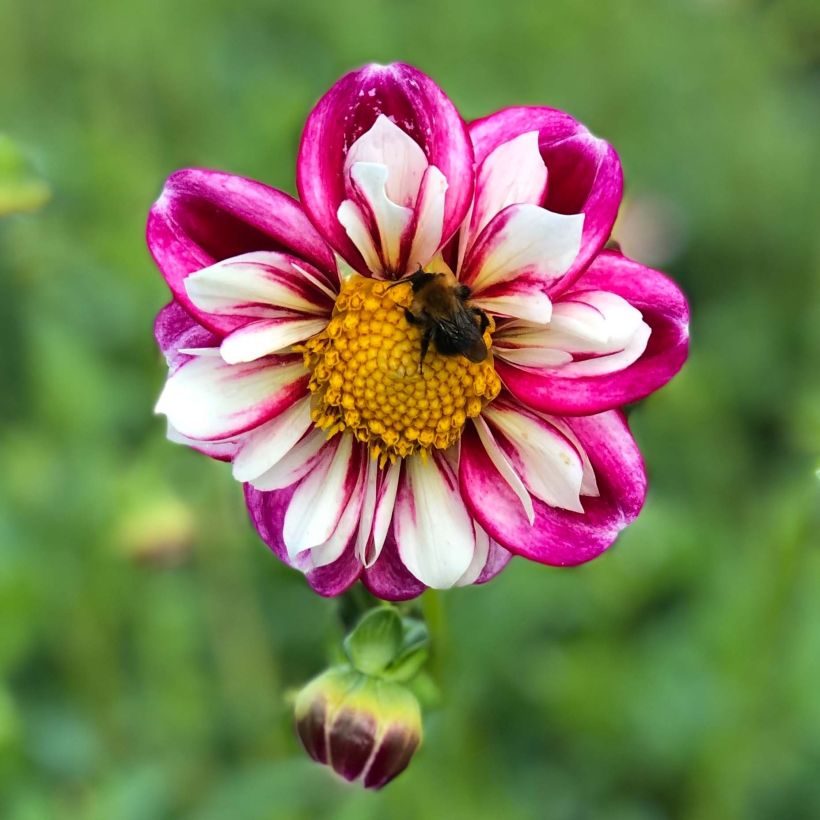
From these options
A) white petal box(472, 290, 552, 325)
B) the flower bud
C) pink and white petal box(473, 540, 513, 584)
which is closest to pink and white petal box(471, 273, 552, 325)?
white petal box(472, 290, 552, 325)

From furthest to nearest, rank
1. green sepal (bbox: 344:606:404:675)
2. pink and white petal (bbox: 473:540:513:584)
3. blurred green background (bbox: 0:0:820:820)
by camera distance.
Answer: blurred green background (bbox: 0:0:820:820)
green sepal (bbox: 344:606:404:675)
pink and white petal (bbox: 473:540:513:584)

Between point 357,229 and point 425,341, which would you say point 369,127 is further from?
point 425,341

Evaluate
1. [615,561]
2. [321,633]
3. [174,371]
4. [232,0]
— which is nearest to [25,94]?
[232,0]

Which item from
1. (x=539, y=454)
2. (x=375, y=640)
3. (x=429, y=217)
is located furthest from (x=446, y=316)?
(x=375, y=640)

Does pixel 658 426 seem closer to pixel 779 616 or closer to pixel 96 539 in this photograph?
pixel 779 616

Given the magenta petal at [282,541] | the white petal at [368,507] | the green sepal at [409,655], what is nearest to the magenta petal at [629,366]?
the white petal at [368,507]

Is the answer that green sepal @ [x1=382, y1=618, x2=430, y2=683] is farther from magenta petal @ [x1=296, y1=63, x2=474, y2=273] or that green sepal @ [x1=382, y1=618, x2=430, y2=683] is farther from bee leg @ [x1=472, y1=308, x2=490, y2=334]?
magenta petal @ [x1=296, y1=63, x2=474, y2=273]

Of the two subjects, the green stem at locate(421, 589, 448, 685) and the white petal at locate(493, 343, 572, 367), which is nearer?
the white petal at locate(493, 343, 572, 367)
